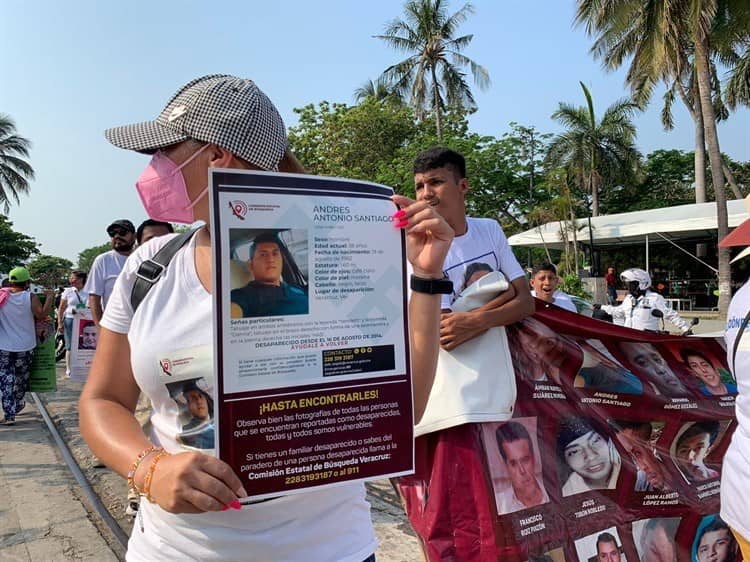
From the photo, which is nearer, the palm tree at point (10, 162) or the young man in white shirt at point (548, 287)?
the young man in white shirt at point (548, 287)

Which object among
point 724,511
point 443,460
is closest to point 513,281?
point 443,460

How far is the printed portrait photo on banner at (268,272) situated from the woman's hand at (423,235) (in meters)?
0.25

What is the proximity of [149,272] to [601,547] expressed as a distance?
85.0 inches

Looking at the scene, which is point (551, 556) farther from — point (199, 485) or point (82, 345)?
point (82, 345)

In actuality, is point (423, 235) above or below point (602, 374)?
above

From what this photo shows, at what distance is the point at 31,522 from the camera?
4.09 meters

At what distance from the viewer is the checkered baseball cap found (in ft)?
4.31

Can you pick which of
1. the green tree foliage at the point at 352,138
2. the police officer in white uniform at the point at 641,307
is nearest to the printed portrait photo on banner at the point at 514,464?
the police officer in white uniform at the point at 641,307

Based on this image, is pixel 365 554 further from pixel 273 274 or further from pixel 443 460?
pixel 443 460

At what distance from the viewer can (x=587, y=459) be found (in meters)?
2.66

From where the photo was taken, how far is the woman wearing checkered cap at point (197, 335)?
131 cm

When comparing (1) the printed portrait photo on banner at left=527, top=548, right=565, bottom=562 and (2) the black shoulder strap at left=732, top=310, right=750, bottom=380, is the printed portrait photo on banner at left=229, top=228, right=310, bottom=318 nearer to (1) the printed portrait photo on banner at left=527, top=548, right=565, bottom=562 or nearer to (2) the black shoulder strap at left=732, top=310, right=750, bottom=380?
(2) the black shoulder strap at left=732, top=310, right=750, bottom=380

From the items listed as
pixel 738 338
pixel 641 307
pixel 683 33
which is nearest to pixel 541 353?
pixel 738 338

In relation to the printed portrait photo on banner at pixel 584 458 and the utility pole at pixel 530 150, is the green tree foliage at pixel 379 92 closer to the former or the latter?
the utility pole at pixel 530 150
